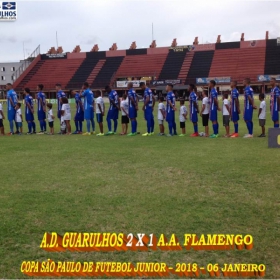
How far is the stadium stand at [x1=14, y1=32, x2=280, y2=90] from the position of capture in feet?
184

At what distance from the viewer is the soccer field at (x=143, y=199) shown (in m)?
3.76

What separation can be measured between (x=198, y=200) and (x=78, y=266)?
2347 mm

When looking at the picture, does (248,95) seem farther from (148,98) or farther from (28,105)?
(28,105)

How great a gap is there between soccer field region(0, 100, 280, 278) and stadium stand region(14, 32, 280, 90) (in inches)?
1826

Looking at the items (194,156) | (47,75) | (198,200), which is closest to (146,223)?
(198,200)

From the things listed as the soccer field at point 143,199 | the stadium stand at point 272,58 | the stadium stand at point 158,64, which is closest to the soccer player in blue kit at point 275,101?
the soccer field at point 143,199

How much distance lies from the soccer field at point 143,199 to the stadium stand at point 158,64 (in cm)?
4638

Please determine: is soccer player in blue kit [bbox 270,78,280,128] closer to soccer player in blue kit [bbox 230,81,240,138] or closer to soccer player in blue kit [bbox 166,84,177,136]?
soccer player in blue kit [bbox 230,81,240,138]

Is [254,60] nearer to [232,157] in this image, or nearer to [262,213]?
[232,157]

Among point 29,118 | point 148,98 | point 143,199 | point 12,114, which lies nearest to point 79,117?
point 29,118

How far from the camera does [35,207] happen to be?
5.13 m

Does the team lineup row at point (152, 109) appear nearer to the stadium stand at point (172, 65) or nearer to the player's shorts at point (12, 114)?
the player's shorts at point (12, 114)

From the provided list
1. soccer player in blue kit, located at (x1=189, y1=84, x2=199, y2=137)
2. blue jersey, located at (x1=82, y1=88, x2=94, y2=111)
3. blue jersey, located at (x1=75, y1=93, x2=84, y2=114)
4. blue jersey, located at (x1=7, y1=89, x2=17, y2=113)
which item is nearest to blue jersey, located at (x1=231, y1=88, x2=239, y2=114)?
soccer player in blue kit, located at (x1=189, y1=84, x2=199, y2=137)

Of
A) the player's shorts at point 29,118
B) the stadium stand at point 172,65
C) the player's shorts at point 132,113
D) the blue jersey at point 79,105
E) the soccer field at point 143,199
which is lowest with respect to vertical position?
the soccer field at point 143,199
